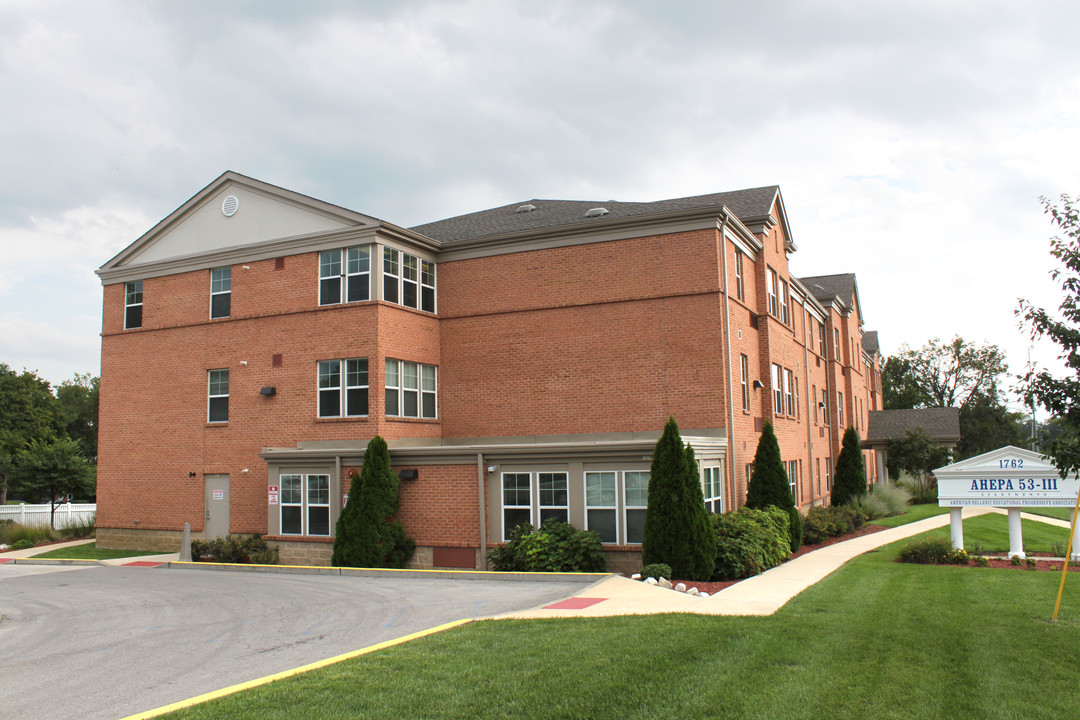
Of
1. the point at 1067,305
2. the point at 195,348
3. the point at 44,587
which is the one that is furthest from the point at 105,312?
the point at 1067,305

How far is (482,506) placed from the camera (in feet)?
65.5

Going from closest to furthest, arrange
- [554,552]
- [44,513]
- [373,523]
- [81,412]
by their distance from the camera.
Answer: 1. [554,552]
2. [373,523]
3. [44,513]
4. [81,412]

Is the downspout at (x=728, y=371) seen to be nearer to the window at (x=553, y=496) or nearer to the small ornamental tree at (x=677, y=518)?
the small ornamental tree at (x=677, y=518)

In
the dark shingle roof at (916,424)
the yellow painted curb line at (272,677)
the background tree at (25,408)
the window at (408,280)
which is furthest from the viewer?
the background tree at (25,408)

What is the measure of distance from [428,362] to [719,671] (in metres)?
17.4

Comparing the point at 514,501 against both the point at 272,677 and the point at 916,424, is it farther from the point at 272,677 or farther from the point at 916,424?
the point at 916,424

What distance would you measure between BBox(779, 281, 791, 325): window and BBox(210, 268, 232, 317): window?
60.1 feet

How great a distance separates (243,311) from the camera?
2519cm

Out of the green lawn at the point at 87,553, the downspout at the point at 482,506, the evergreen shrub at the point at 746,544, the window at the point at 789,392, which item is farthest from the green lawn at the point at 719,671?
the green lawn at the point at 87,553

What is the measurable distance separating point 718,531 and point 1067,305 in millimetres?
9843

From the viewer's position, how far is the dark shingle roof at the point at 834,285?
42097 mm

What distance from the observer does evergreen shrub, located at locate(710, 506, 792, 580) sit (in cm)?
1739

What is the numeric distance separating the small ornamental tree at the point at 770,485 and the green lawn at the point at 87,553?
1787cm

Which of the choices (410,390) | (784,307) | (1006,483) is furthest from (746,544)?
(784,307)
